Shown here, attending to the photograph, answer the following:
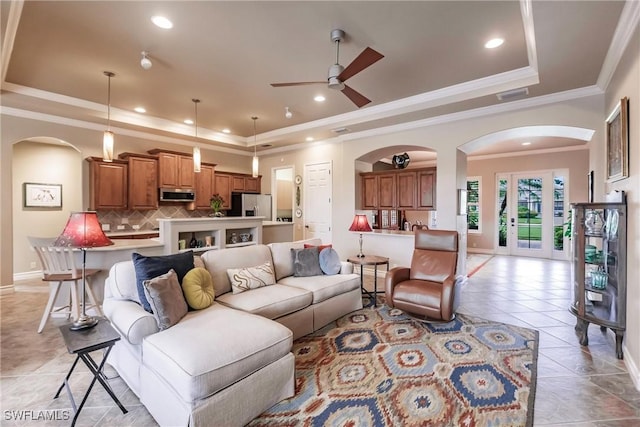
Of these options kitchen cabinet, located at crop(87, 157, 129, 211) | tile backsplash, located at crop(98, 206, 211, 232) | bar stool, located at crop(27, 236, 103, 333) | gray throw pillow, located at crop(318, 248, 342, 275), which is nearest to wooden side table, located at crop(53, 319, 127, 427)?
bar stool, located at crop(27, 236, 103, 333)

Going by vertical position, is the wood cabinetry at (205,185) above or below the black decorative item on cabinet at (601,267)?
above

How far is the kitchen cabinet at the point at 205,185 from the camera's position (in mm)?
6617

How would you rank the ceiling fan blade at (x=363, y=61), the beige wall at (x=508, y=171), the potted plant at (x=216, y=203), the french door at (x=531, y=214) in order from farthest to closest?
1. the french door at (x=531, y=214)
2. the beige wall at (x=508, y=171)
3. the potted plant at (x=216, y=203)
4. the ceiling fan blade at (x=363, y=61)

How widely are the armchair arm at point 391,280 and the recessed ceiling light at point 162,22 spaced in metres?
3.48

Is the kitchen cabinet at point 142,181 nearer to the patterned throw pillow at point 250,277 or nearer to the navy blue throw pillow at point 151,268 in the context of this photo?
the patterned throw pillow at point 250,277

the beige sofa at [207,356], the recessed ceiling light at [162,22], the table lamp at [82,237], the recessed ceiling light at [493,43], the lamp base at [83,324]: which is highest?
the recessed ceiling light at [162,22]

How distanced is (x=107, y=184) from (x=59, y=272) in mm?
2294

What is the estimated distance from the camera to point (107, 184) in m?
5.41

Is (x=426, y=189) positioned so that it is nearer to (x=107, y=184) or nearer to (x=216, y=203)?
(x=216, y=203)

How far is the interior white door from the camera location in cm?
674

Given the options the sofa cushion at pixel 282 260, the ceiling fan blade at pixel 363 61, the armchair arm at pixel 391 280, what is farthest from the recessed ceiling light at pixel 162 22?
the armchair arm at pixel 391 280

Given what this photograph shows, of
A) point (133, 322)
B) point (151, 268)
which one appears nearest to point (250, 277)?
point (151, 268)

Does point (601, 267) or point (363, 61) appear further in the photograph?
point (601, 267)

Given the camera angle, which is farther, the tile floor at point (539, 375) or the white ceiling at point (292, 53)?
the white ceiling at point (292, 53)
